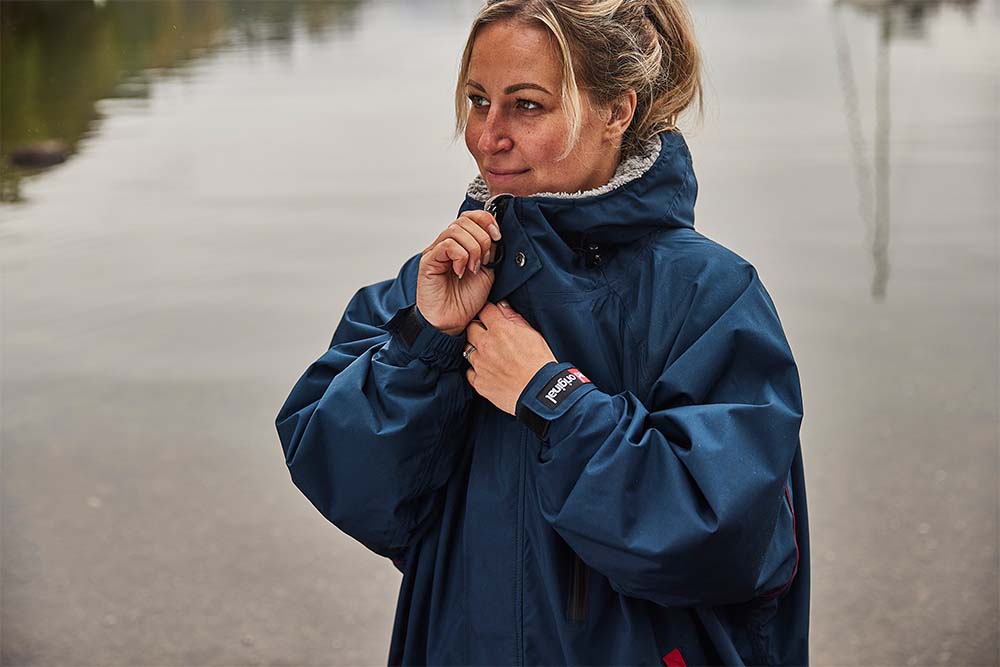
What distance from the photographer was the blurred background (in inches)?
Answer: 115

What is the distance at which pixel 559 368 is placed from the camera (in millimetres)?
1258

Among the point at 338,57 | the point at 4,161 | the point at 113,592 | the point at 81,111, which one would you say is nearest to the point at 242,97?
the point at 338,57

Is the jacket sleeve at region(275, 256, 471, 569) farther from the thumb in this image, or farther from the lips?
the lips

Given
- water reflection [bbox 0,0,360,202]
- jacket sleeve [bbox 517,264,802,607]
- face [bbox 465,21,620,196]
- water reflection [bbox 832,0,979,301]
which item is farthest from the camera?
water reflection [bbox 832,0,979,301]

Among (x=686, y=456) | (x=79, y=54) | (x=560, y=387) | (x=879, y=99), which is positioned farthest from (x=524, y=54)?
(x=879, y=99)

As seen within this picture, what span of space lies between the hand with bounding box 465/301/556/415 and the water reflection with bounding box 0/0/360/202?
1479 millimetres

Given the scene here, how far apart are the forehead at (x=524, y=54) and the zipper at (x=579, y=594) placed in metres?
0.53

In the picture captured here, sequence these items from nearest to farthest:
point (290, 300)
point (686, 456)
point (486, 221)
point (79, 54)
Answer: point (686, 456) → point (486, 221) → point (79, 54) → point (290, 300)

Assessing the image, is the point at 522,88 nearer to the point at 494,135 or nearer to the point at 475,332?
the point at 494,135

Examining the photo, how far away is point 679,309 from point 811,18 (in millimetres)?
7737

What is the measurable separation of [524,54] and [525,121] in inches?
2.8

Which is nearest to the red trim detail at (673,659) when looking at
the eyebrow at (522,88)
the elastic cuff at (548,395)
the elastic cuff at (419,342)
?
the elastic cuff at (548,395)

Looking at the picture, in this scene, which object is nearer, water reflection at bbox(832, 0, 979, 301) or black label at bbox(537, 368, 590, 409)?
black label at bbox(537, 368, 590, 409)

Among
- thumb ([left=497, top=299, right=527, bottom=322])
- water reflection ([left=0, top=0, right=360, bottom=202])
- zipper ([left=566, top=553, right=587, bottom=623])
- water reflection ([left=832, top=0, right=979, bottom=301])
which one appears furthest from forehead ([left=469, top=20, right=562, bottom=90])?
water reflection ([left=832, top=0, right=979, bottom=301])
